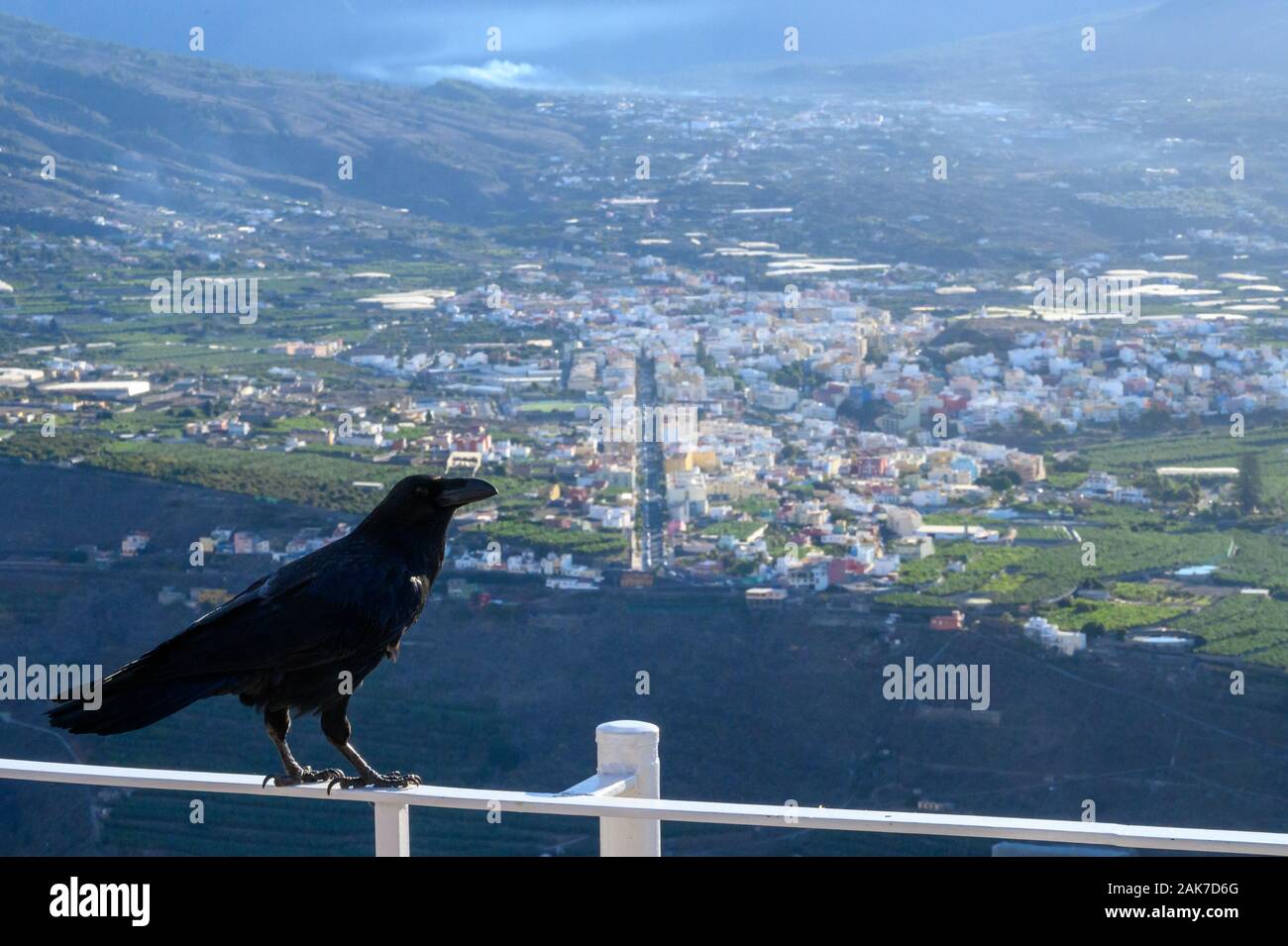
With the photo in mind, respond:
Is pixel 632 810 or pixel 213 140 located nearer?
pixel 632 810

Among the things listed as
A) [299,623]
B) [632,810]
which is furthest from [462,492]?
[632,810]

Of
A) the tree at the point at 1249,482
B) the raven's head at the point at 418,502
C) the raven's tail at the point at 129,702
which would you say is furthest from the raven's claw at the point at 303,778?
the tree at the point at 1249,482

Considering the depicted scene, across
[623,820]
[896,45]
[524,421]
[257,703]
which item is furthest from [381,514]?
[896,45]

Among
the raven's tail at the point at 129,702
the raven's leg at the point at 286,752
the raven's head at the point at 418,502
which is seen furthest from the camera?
the raven's head at the point at 418,502

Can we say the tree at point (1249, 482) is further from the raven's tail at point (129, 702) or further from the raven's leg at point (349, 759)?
the raven's tail at point (129, 702)

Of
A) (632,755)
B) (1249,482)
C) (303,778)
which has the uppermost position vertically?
(632,755)

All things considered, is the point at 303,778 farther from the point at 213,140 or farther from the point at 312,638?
the point at 213,140
